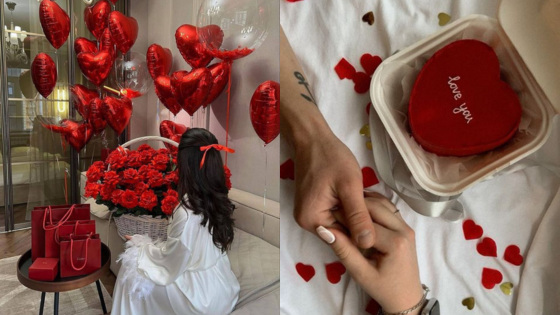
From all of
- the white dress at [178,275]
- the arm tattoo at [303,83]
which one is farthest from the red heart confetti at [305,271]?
the white dress at [178,275]

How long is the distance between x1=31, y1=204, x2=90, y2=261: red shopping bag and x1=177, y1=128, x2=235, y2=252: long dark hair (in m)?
0.04

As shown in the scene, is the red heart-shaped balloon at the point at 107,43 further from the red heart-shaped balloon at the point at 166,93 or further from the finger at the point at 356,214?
the finger at the point at 356,214

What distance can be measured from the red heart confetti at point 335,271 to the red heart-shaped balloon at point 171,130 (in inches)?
16.1

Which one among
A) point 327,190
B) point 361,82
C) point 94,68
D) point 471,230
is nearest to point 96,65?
point 94,68

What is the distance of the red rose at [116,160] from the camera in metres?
0.14

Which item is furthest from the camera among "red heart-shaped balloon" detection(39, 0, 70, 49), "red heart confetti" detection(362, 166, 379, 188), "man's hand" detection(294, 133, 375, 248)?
"red heart confetti" detection(362, 166, 379, 188)

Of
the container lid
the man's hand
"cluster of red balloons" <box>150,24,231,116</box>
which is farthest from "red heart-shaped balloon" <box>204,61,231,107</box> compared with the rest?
the container lid

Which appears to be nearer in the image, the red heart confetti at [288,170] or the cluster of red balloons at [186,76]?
the cluster of red balloons at [186,76]

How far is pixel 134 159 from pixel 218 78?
0.05 m

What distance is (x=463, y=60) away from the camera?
0.51 m

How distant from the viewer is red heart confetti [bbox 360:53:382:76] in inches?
19.6

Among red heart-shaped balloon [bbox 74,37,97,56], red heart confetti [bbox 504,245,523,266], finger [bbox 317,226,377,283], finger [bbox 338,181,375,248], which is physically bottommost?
red heart confetti [bbox 504,245,523,266]

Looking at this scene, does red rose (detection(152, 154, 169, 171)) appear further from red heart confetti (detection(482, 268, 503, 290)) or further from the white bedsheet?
red heart confetti (detection(482, 268, 503, 290))

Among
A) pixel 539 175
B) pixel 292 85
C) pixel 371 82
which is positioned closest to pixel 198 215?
pixel 292 85
